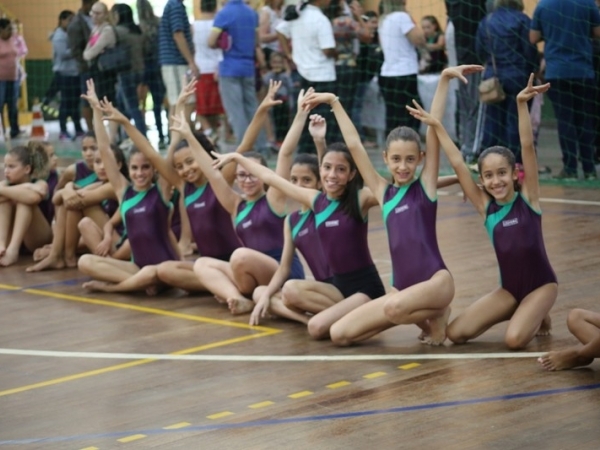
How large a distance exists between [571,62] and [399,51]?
74.9 inches

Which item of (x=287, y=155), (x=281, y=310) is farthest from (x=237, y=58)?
(x=281, y=310)

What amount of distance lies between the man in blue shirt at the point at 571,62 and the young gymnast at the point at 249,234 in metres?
3.91

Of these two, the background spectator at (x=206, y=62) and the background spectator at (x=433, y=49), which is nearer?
A: the background spectator at (x=206, y=62)

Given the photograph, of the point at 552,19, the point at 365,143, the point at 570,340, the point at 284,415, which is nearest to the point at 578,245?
the point at 570,340

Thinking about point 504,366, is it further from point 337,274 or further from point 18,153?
point 18,153

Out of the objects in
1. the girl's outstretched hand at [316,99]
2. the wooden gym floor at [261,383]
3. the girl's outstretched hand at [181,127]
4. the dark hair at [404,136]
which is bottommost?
the wooden gym floor at [261,383]

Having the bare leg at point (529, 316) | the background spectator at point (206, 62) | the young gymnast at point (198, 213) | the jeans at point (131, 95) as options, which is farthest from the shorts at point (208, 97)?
the bare leg at point (529, 316)

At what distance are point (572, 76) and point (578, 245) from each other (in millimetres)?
2568

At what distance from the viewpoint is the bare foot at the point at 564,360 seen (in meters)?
4.86

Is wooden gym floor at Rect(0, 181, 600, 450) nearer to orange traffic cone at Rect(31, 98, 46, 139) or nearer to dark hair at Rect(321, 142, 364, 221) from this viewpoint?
dark hair at Rect(321, 142, 364, 221)

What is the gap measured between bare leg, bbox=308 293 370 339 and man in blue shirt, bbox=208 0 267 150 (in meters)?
5.85

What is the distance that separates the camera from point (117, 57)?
12742 millimetres

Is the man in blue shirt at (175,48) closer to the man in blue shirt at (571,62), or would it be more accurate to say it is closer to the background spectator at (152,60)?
the background spectator at (152,60)

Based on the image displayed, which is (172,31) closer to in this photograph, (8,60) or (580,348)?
(8,60)
